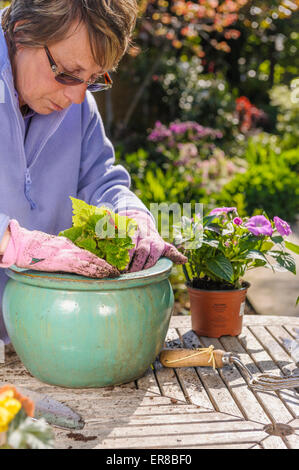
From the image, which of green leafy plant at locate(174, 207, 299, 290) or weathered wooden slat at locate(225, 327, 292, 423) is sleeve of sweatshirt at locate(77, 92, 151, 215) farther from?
weathered wooden slat at locate(225, 327, 292, 423)

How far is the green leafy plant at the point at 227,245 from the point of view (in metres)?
1.64

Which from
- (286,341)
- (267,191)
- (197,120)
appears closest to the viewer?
(286,341)

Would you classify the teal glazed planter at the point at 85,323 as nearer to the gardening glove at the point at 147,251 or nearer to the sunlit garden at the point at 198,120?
the gardening glove at the point at 147,251

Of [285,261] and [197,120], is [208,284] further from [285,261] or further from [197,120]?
[197,120]

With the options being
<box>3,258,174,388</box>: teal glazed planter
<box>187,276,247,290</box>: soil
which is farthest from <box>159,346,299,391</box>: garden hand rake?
<box>187,276,247,290</box>: soil

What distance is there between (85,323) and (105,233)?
20 cm

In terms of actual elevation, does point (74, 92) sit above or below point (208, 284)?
above

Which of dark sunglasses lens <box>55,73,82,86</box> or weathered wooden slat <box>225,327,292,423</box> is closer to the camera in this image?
weathered wooden slat <box>225,327,292,423</box>

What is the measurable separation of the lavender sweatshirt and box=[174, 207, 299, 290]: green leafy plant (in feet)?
0.69

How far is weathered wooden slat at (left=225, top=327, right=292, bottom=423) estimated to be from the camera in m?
1.18

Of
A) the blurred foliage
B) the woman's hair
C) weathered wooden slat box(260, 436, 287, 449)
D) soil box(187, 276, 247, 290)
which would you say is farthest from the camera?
the blurred foliage

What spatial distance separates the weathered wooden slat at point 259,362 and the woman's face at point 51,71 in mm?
819

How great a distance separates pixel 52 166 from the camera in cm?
164

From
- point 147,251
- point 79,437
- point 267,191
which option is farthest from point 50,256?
point 267,191
